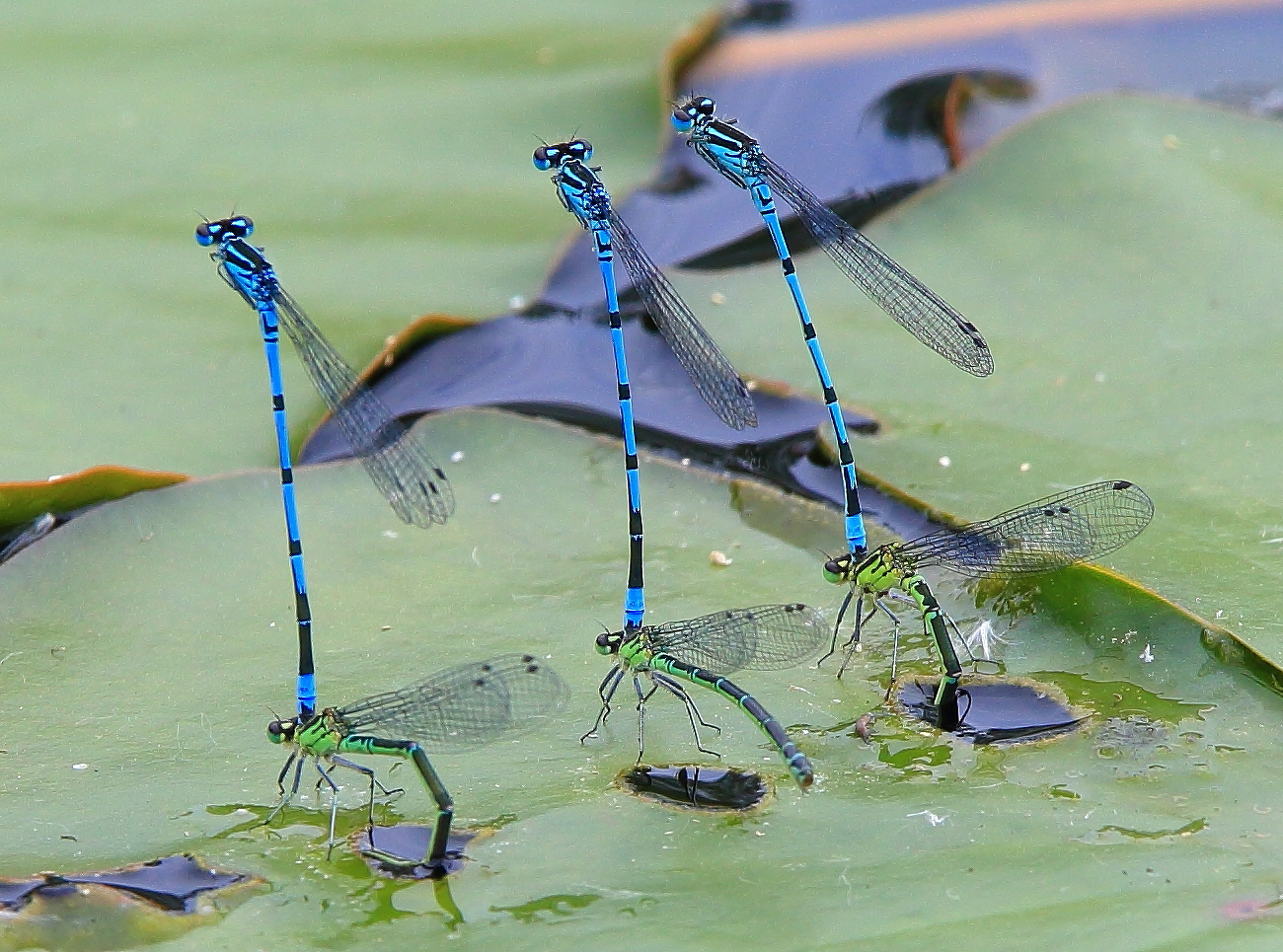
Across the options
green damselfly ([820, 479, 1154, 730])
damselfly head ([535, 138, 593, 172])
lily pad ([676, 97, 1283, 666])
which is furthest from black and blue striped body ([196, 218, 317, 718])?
lily pad ([676, 97, 1283, 666])

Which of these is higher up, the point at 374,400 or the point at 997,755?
the point at 374,400

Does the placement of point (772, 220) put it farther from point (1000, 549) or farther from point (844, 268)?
point (1000, 549)

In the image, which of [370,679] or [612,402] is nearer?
[370,679]

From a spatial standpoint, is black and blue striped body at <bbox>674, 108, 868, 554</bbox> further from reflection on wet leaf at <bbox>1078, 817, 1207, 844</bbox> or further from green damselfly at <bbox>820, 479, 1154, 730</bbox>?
reflection on wet leaf at <bbox>1078, 817, 1207, 844</bbox>

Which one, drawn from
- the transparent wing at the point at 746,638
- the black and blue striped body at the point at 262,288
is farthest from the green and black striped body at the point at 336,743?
the transparent wing at the point at 746,638

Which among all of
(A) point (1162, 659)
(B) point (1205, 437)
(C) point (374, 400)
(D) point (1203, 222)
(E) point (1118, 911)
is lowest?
(E) point (1118, 911)

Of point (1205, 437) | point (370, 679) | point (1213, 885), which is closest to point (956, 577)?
point (1205, 437)

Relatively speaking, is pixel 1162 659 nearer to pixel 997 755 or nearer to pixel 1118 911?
pixel 997 755

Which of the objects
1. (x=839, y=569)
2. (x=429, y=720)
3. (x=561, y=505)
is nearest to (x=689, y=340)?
(x=561, y=505)
